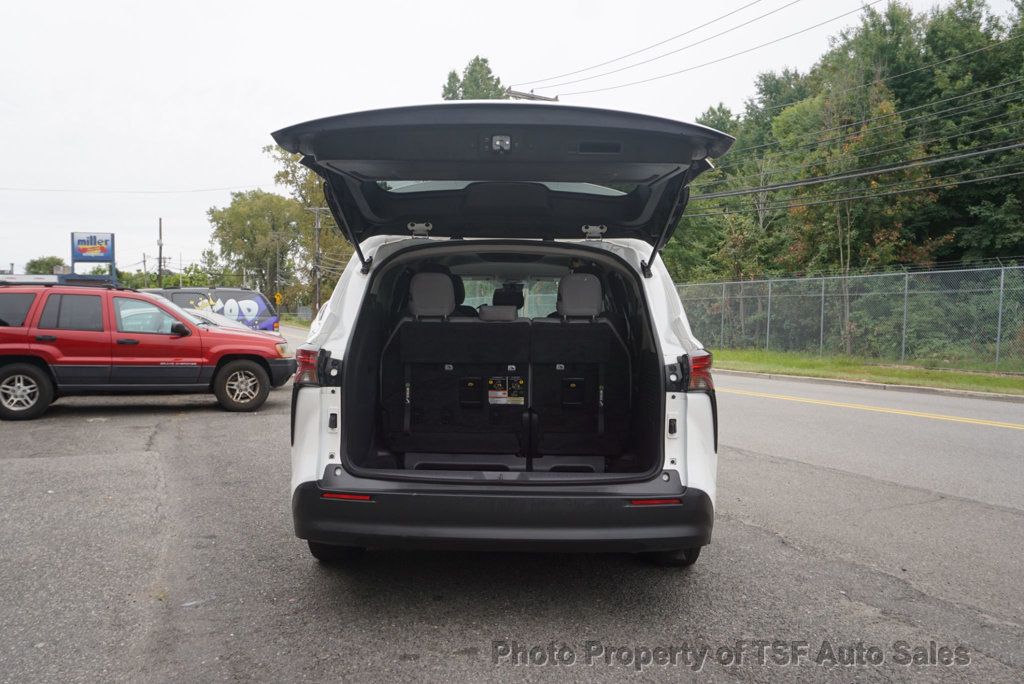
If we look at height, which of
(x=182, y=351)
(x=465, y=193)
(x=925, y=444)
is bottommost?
(x=925, y=444)

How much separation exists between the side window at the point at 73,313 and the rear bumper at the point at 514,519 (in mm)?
8475

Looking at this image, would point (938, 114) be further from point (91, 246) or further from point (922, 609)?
point (91, 246)

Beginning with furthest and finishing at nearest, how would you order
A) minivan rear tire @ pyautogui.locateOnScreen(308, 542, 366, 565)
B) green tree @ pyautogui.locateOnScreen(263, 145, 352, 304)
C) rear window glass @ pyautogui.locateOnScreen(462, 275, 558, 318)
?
1. green tree @ pyautogui.locateOnScreen(263, 145, 352, 304)
2. rear window glass @ pyautogui.locateOnScreen(462, 275, 558, 318)
3. minivan rear tire @ pyautogui.locateOnScreen(308, 542, 366, 565)

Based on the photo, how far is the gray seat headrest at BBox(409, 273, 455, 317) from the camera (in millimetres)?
4781

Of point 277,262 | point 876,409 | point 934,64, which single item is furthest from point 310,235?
point 876,409

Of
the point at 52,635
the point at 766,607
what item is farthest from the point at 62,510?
the point at 766,607

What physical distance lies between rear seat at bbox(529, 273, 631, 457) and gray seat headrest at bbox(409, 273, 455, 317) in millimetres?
539

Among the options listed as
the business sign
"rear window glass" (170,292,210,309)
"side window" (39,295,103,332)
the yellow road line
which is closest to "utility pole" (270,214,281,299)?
the business sign

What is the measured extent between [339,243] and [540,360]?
72.2 m

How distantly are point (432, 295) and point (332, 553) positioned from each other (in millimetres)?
1597

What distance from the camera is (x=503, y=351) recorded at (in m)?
4.81

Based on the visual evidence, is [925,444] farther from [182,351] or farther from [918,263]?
[918,263]

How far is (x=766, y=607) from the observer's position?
12.5ft

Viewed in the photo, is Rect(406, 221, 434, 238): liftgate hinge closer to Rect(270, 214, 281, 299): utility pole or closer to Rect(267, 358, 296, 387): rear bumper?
Rect(267, 358, 296, 387): rear bumper
